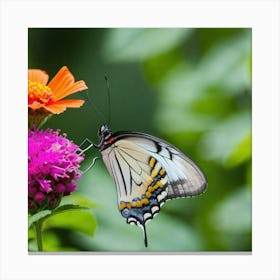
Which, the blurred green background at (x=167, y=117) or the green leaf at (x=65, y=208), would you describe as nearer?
the green leaf at (x=65, y=208)

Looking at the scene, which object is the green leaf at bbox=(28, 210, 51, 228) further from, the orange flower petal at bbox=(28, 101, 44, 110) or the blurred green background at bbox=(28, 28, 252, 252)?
the orange flower petal at bbox=(28, 101, 44, 110)

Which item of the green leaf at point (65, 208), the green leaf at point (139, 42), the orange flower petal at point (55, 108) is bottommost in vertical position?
the green leaf at point (65, 208)

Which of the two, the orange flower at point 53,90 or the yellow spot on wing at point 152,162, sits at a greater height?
the orange flower at point 53,90

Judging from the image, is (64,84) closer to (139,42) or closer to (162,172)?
(139,42)

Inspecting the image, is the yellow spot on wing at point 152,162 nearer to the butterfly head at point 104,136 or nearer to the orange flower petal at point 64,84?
the butterfly head at point 104,136

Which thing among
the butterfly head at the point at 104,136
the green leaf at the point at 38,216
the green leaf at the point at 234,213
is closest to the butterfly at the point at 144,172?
the butterfly head at the point at 104,136

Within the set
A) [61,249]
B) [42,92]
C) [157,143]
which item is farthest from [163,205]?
[42,92]

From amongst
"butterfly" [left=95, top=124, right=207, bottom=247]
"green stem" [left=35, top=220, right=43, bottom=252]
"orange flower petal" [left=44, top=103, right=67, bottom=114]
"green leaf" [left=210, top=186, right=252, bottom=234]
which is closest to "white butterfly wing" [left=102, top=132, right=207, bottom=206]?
"butterfly" [left=95, top=124, right=207, bottom=247]

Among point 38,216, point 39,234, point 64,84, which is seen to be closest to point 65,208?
point 38,216
